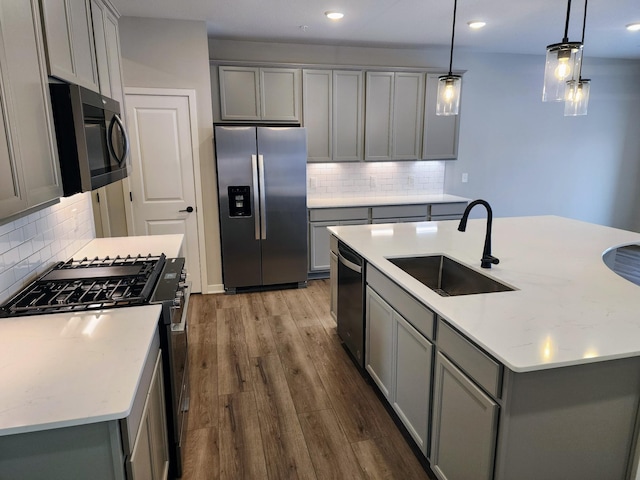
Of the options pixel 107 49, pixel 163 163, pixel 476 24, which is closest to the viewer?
pixel 107 49

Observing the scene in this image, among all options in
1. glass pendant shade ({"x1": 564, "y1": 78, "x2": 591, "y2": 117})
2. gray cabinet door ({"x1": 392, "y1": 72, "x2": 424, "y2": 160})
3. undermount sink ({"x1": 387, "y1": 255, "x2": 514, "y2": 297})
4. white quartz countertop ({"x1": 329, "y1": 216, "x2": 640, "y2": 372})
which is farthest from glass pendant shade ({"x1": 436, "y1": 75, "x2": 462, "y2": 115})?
gray cabinet door ({"x1": 392, "y1": 72, "x2": 424, "y2": 160})

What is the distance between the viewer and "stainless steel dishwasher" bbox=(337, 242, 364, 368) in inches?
109

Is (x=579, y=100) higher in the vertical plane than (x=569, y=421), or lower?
higher

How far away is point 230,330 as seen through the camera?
11.9ft

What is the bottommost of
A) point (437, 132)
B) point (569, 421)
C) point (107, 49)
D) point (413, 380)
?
point (413, 380)

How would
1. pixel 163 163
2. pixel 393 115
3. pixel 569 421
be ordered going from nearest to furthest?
pixel 569 421, pixel 163 163, pixel 393 115

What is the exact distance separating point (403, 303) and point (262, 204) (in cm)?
254

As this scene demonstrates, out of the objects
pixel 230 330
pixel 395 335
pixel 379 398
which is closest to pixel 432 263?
pixel 395 335

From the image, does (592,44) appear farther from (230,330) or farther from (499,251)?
(230,330)

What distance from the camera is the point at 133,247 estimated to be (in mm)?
2736

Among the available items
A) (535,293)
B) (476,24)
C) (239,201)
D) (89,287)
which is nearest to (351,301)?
(535,293)

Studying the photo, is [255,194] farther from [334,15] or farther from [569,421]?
[569,421]

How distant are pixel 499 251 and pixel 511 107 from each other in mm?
3792

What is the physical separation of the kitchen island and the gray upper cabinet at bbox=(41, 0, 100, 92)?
1.69 metres
